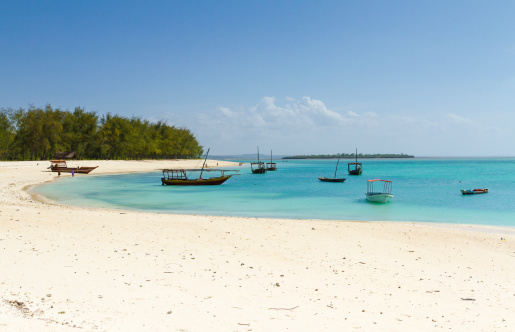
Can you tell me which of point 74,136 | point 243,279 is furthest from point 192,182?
point 74,136

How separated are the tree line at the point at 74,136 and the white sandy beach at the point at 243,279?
7397 cm

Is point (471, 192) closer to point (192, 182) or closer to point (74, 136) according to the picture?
point (192, 182)

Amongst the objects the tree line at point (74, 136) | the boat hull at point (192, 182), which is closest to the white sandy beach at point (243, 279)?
the boat hull at point (192, 182)

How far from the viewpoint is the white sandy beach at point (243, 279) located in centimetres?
577

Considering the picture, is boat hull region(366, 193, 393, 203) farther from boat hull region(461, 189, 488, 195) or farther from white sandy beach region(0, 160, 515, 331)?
white sandy beach region(0, 160, 515, 331)

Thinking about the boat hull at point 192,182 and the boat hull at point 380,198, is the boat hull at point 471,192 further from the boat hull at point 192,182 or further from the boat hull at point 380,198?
the boat hull at point 192,182

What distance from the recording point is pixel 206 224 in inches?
597

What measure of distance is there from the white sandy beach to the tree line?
73969 millimetres

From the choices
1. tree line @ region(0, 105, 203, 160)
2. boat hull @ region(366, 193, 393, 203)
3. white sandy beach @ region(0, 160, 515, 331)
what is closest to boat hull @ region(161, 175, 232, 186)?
boat hull @ region(366, 193, 393, 203)

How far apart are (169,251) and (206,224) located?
4.97 m

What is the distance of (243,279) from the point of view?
8.04 meters

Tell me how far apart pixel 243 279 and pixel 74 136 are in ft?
290

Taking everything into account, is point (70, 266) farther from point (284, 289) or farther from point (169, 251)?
point (284, 289)

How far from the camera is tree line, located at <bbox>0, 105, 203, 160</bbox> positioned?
75812 mm
